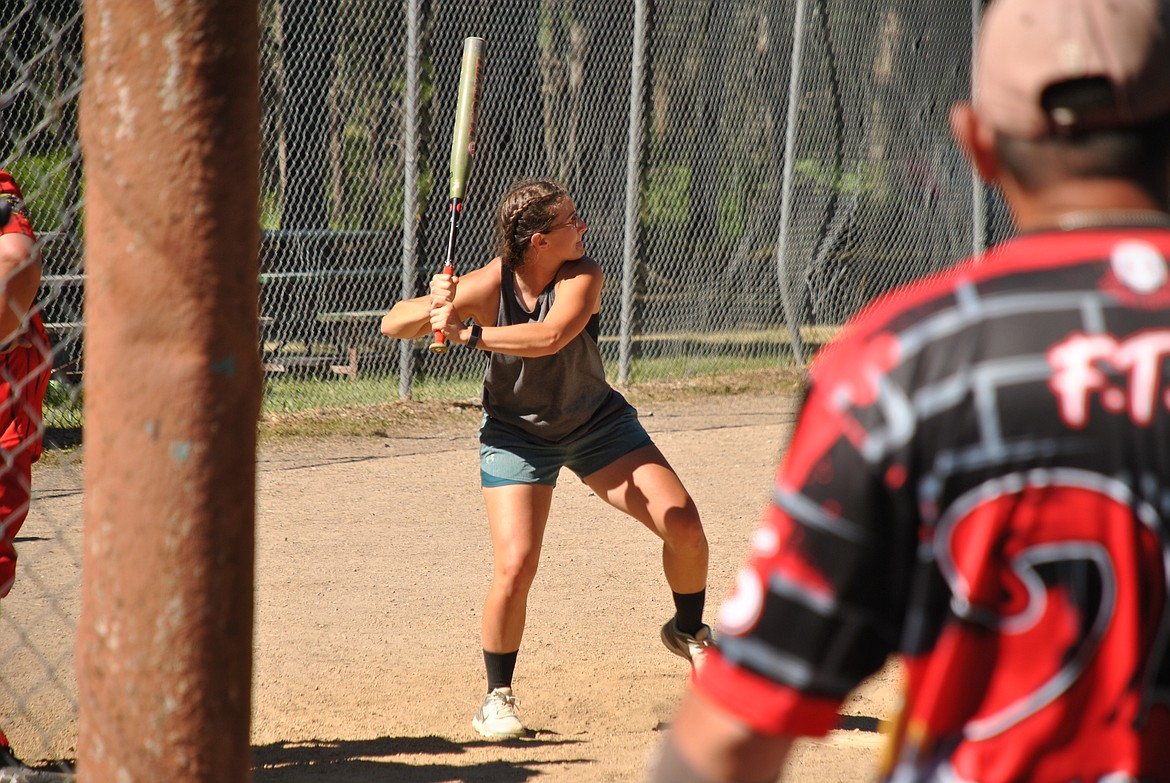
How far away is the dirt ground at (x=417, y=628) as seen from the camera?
4.31m

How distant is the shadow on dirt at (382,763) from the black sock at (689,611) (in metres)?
0.63

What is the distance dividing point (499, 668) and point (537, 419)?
0.90 m

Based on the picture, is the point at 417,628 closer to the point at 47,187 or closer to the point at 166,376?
the point at 166,376

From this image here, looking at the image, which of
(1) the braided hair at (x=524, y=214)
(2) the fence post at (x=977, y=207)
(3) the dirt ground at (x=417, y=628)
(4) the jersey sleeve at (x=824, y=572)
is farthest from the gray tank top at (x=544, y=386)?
(2) the fence post at (x=977, y=207)

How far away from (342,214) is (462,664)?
22.2 feet

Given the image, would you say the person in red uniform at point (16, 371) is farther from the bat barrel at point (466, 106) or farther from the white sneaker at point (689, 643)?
the white sneaker at point (689, 643)

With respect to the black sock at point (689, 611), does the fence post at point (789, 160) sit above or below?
above

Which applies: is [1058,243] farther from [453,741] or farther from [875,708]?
[875,708]

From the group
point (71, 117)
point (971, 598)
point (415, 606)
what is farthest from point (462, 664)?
point (71, 117)

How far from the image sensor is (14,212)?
3.59 m

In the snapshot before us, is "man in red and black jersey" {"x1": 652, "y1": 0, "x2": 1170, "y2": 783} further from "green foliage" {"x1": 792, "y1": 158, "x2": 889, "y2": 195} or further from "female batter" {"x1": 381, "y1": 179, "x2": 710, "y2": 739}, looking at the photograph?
"green foliage" {"x1": 792, "y1": 158, "x2": 889, "y2": 195}

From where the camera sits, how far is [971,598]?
127 cm

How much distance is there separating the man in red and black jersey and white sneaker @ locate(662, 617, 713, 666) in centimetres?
344

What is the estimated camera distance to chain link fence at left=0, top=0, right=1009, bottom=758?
1039 cm
